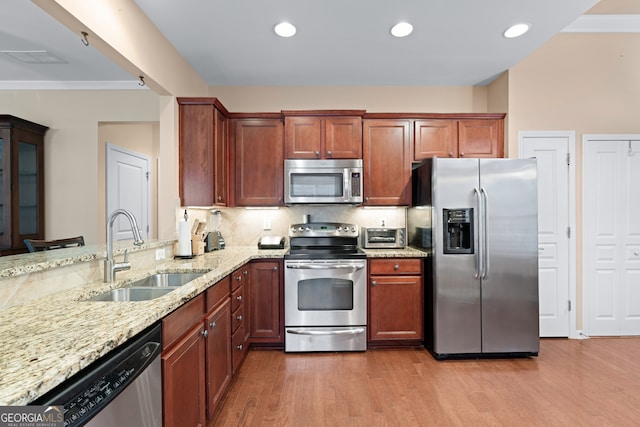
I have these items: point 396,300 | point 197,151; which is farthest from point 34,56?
point 396,300

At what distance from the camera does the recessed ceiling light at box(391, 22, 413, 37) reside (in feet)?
8.32

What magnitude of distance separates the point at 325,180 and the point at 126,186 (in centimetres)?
254

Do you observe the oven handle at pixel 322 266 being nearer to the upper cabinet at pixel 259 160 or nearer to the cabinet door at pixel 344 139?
the upper cabinet at pixel 259 160

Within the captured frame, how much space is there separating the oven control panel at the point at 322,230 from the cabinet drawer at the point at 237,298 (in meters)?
0.87

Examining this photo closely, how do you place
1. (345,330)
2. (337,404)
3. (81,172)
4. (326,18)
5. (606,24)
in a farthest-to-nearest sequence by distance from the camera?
1. (81,172)
2. (606,24)
3. (345,330)
4. (326,18)
5. (337,404)

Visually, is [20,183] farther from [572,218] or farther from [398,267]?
[572,218]

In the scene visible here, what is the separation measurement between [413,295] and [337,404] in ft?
4.18

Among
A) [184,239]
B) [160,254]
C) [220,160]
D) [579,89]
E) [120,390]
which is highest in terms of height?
[579,89]

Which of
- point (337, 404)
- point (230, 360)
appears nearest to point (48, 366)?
point (230, 360)

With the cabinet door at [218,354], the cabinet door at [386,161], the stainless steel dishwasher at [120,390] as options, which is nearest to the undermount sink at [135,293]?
the cabinet door at [218,354]

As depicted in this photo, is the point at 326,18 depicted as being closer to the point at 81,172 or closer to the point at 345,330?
the point at 345,330

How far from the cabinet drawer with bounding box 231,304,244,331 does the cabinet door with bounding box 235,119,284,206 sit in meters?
1.20

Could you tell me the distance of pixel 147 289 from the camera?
1.85 m

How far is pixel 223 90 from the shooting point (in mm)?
3709
